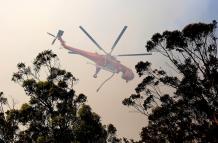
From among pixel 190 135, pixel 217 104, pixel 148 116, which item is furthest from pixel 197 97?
pixel 148 116

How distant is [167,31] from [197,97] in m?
6.12

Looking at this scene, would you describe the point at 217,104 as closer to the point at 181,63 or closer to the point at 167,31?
the point at 181,63

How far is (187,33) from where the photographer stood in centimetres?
3272

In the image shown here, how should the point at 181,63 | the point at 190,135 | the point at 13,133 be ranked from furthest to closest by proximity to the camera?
the point at 13,133 → the point at 190,135 → the point at 181,63

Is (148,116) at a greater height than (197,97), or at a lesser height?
greater

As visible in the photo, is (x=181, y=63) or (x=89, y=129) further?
(x=89, y=129)

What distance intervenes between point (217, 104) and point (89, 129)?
1516 centimetres

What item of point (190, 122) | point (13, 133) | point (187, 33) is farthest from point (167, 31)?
point (13, 133)

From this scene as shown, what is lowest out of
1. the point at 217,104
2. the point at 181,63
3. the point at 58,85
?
the point at 217,104

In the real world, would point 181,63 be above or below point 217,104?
above

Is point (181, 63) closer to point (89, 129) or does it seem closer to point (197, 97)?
point (197, 97)

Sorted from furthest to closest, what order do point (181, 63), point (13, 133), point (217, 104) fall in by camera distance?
point (13, 133)
point (181, 63)
point (217, 104)

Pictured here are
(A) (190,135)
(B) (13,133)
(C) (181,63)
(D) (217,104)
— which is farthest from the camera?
(B) (13,133)

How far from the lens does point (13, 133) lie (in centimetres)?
4206
